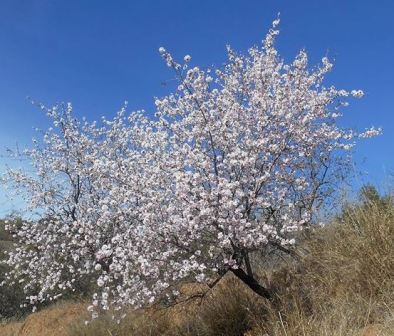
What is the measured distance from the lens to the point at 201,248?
30.5 feet

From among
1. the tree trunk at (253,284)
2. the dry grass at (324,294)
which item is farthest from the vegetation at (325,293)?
the tree trunk at (253,284)

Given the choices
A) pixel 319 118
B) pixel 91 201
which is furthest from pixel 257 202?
pixel 91 201

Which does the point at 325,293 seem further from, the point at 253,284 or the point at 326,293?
the point at 253,284

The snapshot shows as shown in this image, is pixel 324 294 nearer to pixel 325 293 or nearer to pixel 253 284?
pixel 325 293

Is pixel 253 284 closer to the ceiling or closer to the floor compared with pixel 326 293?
closer to the ceiling

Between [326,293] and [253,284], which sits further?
[253,284]

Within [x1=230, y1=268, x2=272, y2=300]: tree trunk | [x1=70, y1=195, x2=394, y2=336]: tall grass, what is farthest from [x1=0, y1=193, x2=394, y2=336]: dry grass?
[x1=230, y1=268, x2=272, y2=300]: tree trunk

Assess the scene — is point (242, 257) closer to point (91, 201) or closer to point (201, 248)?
point (201, 248)

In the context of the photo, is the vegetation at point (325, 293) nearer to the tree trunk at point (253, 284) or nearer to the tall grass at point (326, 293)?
the tall grass at point (326, 293)

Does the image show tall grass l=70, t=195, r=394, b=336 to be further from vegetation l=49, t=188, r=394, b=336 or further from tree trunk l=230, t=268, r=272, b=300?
tree trunk l=230, t=268, r=272, b=300

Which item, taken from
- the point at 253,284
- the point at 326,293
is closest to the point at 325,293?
the point at 326,293

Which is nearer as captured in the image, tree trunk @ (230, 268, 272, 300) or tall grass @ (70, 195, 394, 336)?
tall grass @ (70, 195, 394, 336)

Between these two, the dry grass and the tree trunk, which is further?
the tree trunk

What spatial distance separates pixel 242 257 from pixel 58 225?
27.1ft
